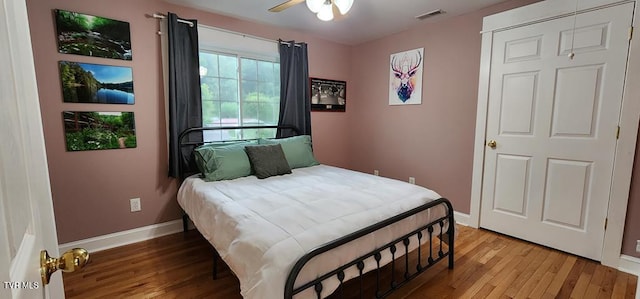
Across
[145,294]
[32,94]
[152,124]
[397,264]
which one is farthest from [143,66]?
[397,264]

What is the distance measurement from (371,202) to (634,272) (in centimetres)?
214

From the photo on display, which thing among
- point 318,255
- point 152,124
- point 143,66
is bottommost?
point 318,255

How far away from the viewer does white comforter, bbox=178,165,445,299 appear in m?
1.37

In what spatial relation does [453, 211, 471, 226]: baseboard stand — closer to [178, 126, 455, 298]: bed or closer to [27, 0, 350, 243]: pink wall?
[178, 126, 455, 298]: bed

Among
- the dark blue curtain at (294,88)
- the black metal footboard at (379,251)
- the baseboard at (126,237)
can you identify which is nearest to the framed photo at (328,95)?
the dark blue curtain at (294,88)

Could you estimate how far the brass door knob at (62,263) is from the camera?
0.59 metres

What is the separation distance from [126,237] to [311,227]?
216 centimetres

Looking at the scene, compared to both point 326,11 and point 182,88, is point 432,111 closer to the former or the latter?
point 326,11

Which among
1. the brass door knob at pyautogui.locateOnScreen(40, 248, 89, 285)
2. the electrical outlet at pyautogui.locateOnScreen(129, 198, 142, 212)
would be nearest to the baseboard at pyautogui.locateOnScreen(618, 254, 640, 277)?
the brass door knob at pyautogui.locateOnScreen(40, 248, 89, 285)

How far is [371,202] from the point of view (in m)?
1.97

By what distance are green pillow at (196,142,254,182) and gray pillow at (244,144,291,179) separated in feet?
0.23

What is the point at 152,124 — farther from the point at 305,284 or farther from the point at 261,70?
the point at 305,284

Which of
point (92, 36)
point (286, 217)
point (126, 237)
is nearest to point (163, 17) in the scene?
point (92, 36)

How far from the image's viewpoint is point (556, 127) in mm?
2504
